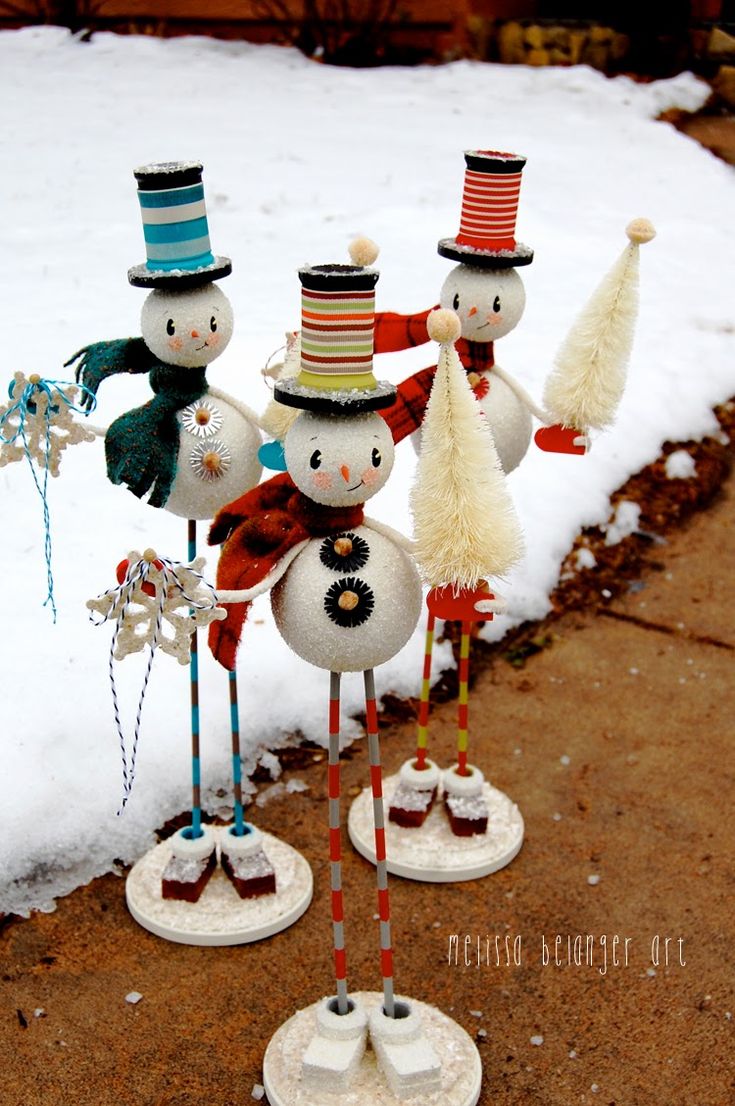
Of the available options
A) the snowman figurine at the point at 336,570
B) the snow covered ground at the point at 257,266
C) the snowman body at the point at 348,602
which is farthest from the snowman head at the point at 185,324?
the snow covered ground at the point at 257,266

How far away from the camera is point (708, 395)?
5996mm

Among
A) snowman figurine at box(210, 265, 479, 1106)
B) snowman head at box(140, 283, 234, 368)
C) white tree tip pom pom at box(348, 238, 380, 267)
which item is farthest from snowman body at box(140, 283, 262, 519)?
white tree tip pom pom at box(348, 238, 380, 267)

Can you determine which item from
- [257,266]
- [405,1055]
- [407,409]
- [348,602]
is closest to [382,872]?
[405,1055]

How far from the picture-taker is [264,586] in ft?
7.39

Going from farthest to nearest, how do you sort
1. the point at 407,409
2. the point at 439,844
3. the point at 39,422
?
the point at 439,844 < the point at 39,422 < the point at 407,409

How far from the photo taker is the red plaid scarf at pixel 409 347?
2500 millimetres

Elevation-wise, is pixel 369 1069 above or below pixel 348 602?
below

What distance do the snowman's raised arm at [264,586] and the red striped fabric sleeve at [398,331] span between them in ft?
2.25

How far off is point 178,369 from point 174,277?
0.73ft

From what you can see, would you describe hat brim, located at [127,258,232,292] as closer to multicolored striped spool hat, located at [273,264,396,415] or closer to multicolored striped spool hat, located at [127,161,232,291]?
multicolored striped spool hat, located at [127,161,232,291]

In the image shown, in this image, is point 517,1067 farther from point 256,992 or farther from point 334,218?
point 334,218

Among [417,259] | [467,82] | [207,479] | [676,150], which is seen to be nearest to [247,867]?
[207,479]

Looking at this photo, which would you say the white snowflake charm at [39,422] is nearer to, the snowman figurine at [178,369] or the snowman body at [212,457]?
the snowman figurine at [178,369]

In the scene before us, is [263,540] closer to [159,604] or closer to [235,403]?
[159,604]
